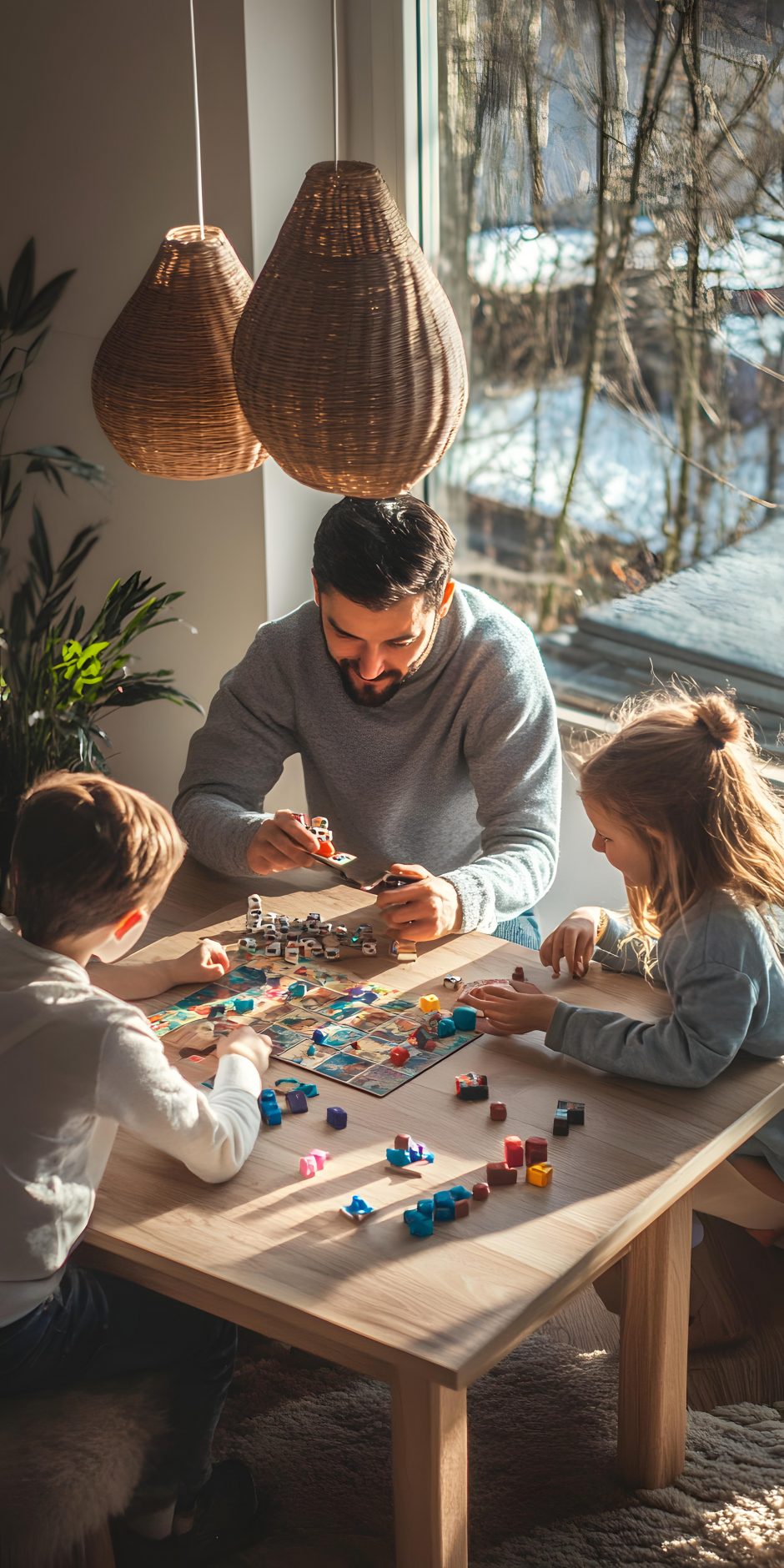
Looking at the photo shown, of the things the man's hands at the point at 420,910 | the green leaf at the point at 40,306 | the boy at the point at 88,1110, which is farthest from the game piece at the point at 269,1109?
the green leaf at the point at 40,306

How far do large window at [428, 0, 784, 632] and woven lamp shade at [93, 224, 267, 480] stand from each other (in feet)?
3.30

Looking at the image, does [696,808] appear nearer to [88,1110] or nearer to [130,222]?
[88,1110]

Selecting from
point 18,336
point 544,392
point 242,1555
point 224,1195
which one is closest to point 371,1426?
point 242,1555

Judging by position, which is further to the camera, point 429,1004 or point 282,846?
point 282,846

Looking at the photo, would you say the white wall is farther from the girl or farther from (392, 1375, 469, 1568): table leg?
(392, 1375, 469, 1568): table leg

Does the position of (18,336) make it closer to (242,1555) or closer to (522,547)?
(522,547)

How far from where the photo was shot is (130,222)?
2.75m

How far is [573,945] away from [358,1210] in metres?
0.58

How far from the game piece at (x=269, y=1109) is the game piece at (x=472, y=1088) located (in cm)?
20

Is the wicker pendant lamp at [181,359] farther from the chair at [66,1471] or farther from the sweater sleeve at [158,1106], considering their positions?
the chair at [66,1471]

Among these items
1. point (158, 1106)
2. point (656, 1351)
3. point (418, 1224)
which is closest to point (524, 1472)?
point (656, 1351)

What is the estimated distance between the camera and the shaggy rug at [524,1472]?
67.9 inches

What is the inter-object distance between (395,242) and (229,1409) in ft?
5.03

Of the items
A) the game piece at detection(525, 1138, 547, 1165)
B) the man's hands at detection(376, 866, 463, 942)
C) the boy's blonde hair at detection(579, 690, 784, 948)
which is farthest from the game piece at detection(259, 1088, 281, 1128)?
the boy's blonde hair at detection(579, 690, 784, 948)
